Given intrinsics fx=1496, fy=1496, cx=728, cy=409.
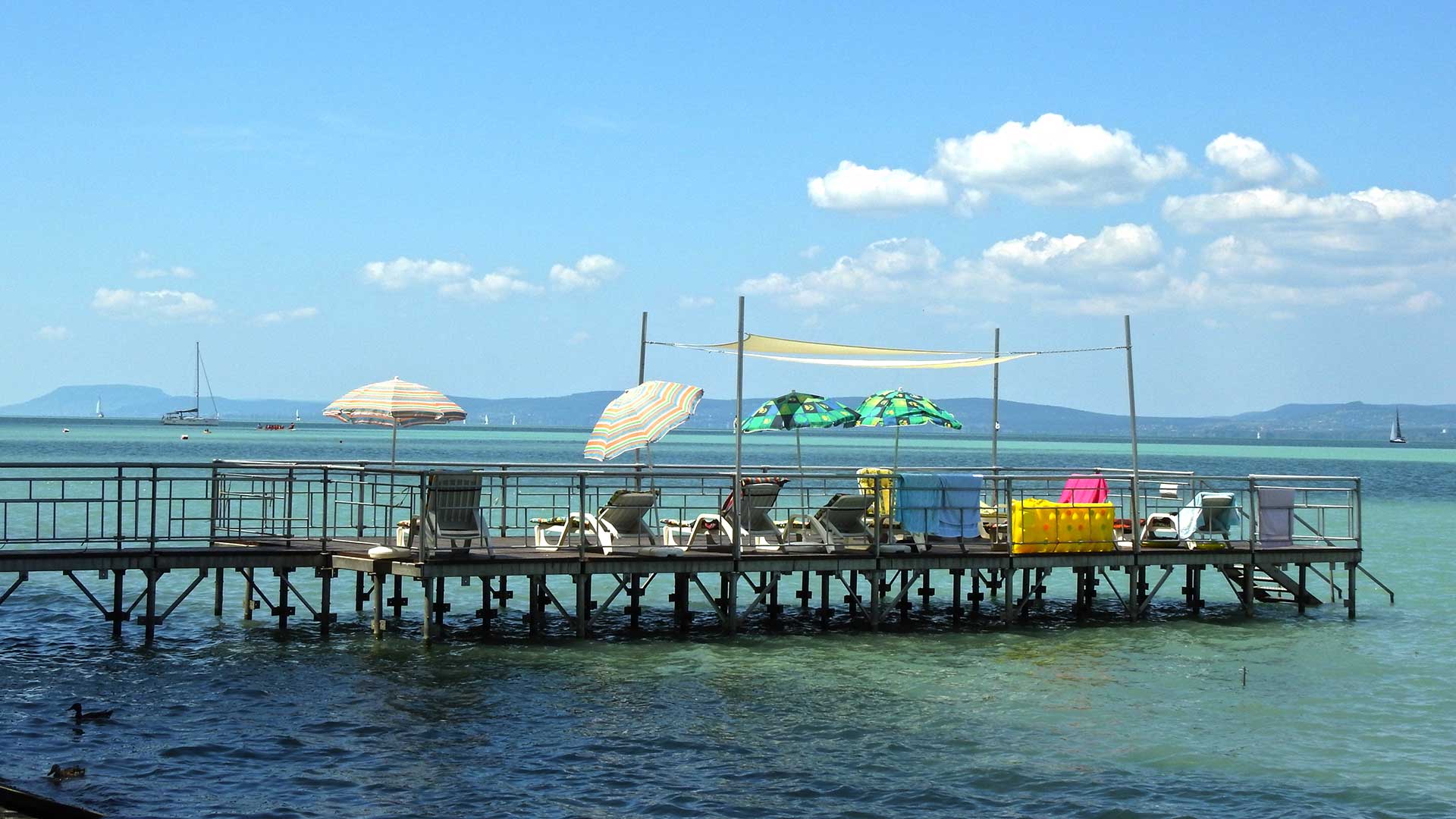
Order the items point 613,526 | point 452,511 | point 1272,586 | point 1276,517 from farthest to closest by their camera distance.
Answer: point 1272,586 < point 1276,517 < point 613,526 < point 452,511

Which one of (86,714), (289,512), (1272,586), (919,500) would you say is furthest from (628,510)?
(1272,586)

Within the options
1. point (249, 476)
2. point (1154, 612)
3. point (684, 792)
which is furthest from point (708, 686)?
point (1154, 612)

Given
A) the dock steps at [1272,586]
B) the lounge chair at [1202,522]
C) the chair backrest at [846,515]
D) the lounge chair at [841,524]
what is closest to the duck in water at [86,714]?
the lounge chair at [841,524]

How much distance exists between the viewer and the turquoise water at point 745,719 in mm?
13203

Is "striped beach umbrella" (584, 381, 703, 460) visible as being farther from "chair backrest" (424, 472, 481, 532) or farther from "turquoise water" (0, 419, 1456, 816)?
"turquoise water" (0, 419, 1456, 816)

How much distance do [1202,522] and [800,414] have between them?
21.4 ft

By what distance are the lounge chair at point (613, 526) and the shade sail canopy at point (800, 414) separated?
3262 mm

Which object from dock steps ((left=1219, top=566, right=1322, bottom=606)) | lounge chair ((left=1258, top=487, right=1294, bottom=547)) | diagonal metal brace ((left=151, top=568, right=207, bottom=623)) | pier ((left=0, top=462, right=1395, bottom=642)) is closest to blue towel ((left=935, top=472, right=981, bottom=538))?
pier ((left=0, top=462, right=1395, bottom=642))

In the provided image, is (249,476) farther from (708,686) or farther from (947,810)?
(947,810)

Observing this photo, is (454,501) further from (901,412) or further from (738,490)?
(901,412)

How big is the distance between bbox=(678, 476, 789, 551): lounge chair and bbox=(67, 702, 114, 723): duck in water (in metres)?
7.68

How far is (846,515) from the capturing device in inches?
822

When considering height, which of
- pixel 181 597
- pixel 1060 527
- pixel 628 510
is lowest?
pixel 181 597

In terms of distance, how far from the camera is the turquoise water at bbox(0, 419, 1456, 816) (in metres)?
13.2
